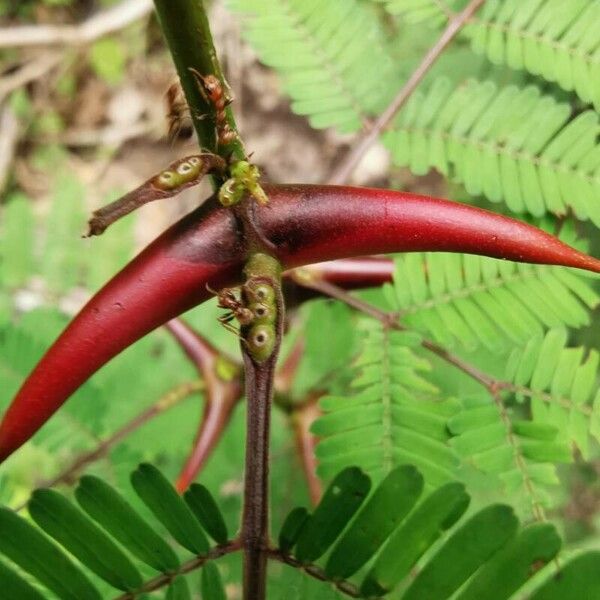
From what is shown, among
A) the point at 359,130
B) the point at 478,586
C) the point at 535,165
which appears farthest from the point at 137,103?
the point at 478,586

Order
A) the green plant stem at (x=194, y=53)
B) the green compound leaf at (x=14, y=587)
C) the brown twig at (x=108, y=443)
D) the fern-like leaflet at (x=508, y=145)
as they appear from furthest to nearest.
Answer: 1. the brown twig at (x=108, y=443)
2. the fern-like leaflet at (x=508, y=145)
3. the green compound leaf at (x=14, y=587)
4. the green plant stem at (x=194, y=53)

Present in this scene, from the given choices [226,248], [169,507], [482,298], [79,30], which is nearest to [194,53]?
[226,248]

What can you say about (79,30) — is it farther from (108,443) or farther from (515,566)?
(515,566)

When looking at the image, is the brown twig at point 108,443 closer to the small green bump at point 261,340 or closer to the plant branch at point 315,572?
the plant branch at point 315,572

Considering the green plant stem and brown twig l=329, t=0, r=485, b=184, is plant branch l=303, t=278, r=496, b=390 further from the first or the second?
the green plant stem

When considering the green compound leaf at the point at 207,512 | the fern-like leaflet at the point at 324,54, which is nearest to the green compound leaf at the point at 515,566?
the green compound leaf at the point at 207,512

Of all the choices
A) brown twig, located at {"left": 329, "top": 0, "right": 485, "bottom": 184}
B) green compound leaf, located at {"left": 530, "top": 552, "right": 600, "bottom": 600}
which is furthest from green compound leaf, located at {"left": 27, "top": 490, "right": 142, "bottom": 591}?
brown twig, located at {"left": 329, "top": 0, "right": 485, "bottom": 184}

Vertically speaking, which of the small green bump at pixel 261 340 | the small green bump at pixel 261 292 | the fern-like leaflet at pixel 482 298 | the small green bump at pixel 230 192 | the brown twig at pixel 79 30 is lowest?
the small green bump at pixel 261 340
